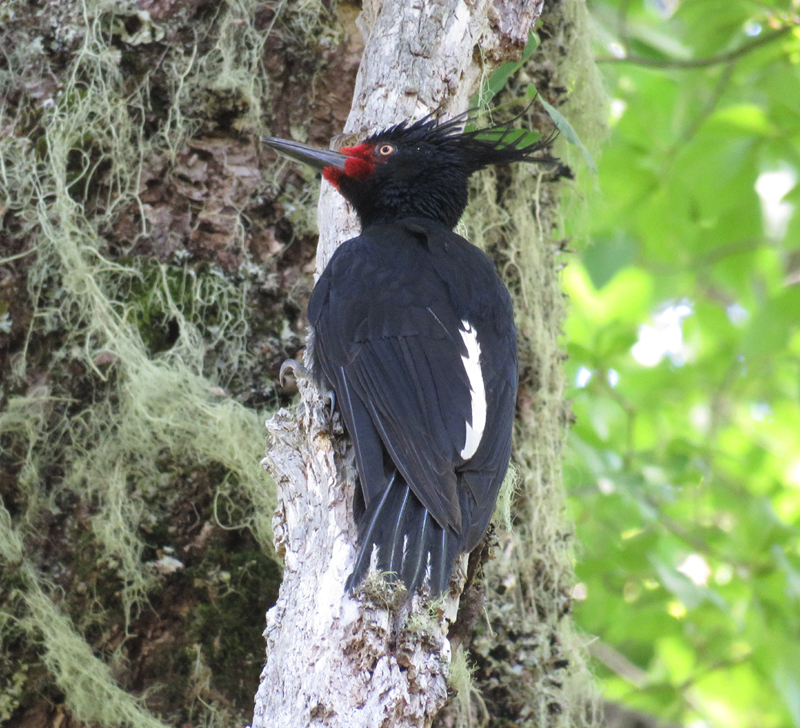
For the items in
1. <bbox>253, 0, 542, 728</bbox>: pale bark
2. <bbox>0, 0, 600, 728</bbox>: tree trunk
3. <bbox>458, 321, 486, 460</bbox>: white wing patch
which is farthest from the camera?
<bbox>0, 0, 600, 728</bbox>: tree trunk

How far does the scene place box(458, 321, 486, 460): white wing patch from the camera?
74.5 inches

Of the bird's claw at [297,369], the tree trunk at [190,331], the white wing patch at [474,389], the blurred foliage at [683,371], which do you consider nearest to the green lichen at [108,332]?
the tree trunk at [190,331]

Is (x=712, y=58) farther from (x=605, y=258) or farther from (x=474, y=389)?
(x=474, y=389)

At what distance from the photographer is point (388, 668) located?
128cm

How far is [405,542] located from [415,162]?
4.32 ft

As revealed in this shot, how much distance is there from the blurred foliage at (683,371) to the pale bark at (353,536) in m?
1.03

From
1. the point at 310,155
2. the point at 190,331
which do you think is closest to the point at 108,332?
the point at 190,331

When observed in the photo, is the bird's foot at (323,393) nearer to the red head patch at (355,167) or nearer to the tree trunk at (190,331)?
the tree trunk at (190,331)

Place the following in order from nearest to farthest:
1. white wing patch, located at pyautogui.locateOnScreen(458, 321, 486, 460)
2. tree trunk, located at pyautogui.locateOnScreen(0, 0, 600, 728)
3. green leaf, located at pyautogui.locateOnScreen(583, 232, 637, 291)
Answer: white wing patch, located at pyautogui.locateOnScreen(458, 321, 486, 460) < tree trunk, located at pyautogui.locateOnScreen(0, 0, 600, 728) < green leaf, located at pyautogui.locateOnScreen(583, 232, 637, 291)

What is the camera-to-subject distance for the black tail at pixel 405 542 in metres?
1.45

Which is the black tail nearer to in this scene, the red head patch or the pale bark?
the pale bark

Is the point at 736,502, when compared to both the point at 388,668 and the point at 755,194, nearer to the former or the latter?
the point at 755,194

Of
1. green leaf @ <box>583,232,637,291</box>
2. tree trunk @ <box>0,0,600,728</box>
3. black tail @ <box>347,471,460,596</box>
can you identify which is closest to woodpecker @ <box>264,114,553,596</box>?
black tail @ <box>347,471,460,596</box>

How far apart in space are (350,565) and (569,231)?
1862 mm
